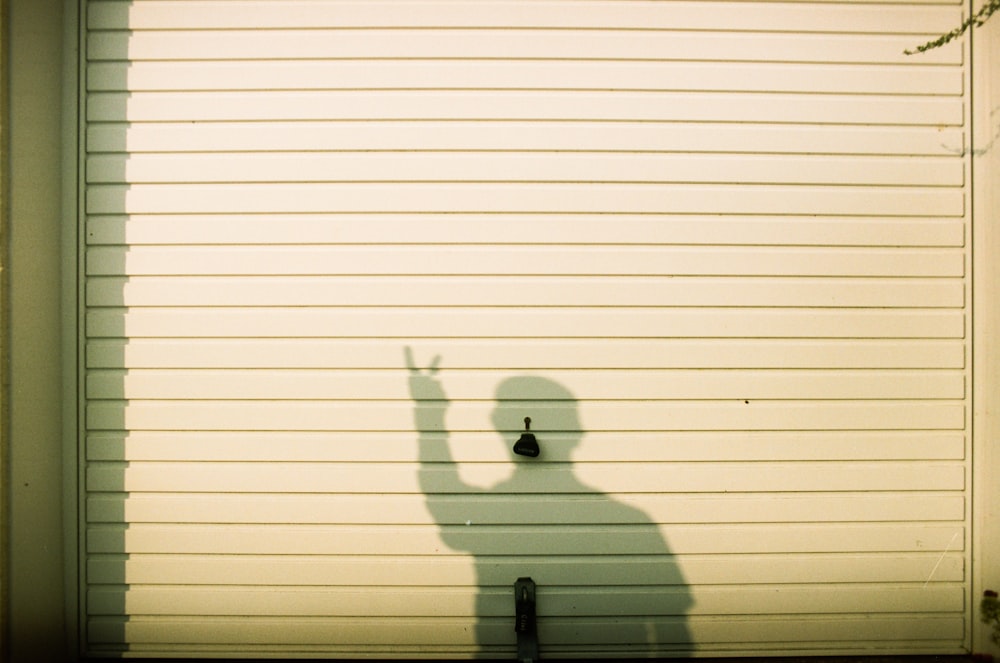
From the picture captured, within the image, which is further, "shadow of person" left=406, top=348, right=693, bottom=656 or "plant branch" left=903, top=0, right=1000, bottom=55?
"shadow of person" left=406, top=348, right=693, bottom=656

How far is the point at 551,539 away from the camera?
114 inches

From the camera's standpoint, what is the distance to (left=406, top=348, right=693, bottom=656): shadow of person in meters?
2.88

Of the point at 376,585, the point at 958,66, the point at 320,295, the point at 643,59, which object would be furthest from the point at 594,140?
the point at 376,585

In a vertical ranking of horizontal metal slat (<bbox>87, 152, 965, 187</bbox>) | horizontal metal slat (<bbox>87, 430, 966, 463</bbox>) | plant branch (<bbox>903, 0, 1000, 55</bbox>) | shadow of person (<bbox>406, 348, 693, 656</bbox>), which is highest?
plant branch (<bbox>903, 0, 1000, 55</bbox>)

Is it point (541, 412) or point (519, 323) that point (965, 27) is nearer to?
point (519, 323)

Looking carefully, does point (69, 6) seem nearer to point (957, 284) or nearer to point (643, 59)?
point (643, 59)

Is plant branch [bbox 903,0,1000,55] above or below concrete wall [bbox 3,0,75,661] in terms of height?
above

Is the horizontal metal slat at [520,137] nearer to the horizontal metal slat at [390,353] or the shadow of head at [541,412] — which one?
the horizontal metal slat at [390,353]

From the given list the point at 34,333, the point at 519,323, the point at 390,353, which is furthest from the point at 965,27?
the point at 34,333

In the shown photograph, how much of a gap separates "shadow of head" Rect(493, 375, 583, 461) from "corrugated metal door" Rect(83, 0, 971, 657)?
0.02m

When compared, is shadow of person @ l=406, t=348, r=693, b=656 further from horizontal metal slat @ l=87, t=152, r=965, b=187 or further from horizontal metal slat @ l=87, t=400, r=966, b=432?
horizontal metal slat @ l=87, t=152, r=965, b=187

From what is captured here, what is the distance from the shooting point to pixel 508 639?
290cm

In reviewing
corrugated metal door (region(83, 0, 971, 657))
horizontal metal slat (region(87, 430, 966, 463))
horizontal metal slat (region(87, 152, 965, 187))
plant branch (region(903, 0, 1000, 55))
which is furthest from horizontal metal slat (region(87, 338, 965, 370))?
plant branch (region(903, 0, 1000, 55))

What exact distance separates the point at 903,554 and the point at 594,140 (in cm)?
247
